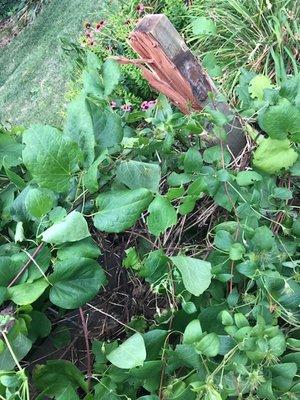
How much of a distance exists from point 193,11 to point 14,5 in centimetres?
454

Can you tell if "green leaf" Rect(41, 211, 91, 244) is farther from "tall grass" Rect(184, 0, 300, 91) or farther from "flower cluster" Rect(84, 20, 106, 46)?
"flower cluster" Rect(84, 20, 106, 46)

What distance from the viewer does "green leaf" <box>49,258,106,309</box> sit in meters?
0.78

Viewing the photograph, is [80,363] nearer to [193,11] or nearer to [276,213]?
[276,213]

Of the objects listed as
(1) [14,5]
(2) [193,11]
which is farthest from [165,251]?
(1) [14,5]

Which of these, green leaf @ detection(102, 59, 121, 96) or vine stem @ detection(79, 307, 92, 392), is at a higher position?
green leaf @ detection(102, 59, 121, 96)

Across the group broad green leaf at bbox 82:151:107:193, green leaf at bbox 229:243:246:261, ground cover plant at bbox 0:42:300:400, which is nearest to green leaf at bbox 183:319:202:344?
ground cover plant at bbox 0:42:300:400

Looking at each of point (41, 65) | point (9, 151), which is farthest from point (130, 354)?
point (41, 65)

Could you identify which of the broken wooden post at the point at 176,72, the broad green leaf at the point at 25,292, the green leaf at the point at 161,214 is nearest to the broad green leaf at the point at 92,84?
the broken wooden post at the point at 176,72

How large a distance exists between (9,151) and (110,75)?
0.22m

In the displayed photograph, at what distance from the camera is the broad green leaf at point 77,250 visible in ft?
2.63

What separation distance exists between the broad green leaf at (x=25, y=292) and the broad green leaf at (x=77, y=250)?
0.16ft

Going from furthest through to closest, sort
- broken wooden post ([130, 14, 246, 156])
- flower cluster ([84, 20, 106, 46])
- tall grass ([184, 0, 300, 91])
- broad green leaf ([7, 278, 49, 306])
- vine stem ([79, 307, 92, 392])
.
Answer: flower cluster ([84, 20, 106, 46]), tall grass ([184, 0, 300, 91]), broken wooden post ([130, 14, 246, 156]), vine stem ([79, 307, 92, 392]), broad green leaf ([7, 278, 49, 306])

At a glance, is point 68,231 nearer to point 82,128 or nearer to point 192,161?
point 82,128

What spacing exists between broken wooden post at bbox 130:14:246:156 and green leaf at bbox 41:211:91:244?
0.41 meters
